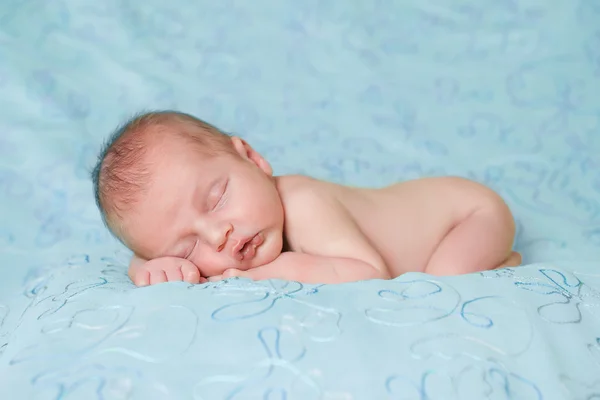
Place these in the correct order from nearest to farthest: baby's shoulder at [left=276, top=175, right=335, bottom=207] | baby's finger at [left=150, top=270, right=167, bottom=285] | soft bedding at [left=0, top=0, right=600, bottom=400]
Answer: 1. soft bedding at [left=0, top=0, right=600, bottom=400]
2. baby's finger at [left=150, top=270, right=167, bottom=285]
3. baby's shoulder at [left=276, top=175, right=335, bottom=207]

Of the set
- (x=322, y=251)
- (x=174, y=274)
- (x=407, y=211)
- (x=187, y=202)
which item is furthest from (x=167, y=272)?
(x=407, y=211)

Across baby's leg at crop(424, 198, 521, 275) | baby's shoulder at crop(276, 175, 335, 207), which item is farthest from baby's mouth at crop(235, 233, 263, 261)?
baby's leg at crop(424, 198, 521, 275)

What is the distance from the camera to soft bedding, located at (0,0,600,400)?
831 millimetres

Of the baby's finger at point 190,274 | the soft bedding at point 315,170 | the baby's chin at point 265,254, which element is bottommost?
the baby's finger at point 190,274

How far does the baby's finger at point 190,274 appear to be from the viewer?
1196 millimetres

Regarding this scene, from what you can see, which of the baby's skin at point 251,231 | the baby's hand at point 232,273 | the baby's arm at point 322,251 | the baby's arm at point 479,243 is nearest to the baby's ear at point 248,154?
the baby's skin at point 251,231

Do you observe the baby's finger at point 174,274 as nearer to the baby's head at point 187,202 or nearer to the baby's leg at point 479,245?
the baby's head at point 187,202

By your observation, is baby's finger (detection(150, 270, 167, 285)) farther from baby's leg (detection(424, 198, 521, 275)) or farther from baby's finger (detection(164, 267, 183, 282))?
baby's leg (detection(424, 198, 521, 275))

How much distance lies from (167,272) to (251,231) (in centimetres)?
16

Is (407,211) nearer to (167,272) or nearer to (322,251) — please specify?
(322,251)

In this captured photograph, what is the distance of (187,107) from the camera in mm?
2070

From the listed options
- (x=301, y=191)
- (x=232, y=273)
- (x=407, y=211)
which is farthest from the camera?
(x=407, y=211)

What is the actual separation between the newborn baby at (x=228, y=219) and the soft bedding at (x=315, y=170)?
121 millimetres

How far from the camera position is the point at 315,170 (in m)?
1.86
